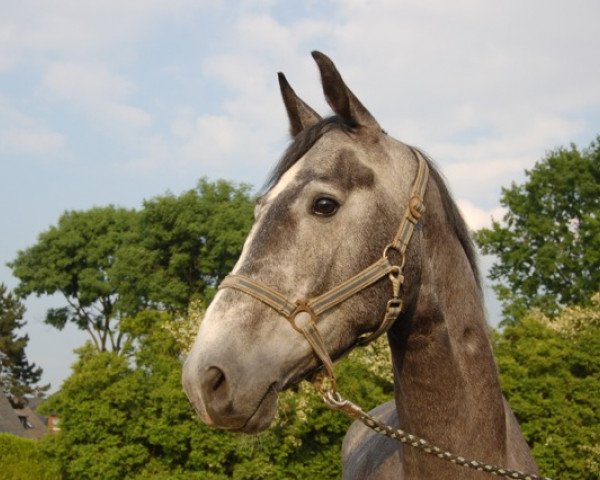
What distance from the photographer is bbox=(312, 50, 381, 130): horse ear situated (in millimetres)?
2811

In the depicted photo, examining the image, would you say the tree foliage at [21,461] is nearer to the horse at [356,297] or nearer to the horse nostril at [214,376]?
the horse at [356,297]

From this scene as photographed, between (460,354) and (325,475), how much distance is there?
13.8 m

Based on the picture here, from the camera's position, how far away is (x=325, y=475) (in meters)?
16.1

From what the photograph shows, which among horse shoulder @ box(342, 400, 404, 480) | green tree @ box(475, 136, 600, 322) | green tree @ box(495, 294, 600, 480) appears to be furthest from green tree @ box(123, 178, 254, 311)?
horse shoulder @ box(342, 400, 404, 480)

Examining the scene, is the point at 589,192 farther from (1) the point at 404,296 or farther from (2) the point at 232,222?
(1) the point at 404,296

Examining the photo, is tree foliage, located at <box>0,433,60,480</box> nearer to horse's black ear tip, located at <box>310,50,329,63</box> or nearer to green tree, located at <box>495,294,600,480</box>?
green tree, located at <box>495,294,600,480</box>

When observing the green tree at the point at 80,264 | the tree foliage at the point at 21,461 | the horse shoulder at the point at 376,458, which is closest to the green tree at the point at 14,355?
the green tree at the point at 80,264

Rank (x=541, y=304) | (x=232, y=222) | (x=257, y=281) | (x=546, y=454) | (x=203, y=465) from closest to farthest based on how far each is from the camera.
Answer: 1. (x=257, y=281)
2. (x=546, y=454)
3. (x=203, y=465)
4. (x=541, y=304)
5. (x=232, y=222)

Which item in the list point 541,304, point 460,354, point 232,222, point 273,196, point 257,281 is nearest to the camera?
point 257,281

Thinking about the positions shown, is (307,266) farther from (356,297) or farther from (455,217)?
Answer: (455,217)

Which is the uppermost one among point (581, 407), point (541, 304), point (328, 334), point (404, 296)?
point (541, 304)

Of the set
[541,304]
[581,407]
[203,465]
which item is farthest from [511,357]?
[541,304]

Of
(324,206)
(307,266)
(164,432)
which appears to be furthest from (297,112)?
(164,432)

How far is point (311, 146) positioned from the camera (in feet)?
9.75
